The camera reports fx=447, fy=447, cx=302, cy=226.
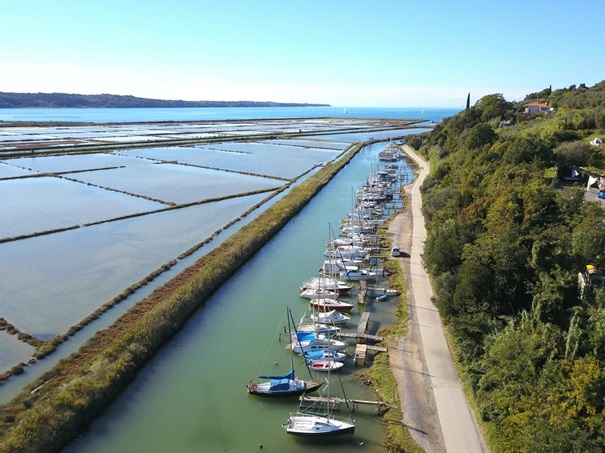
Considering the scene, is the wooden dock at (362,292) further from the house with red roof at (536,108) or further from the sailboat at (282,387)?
the house with red roof at (536,108)

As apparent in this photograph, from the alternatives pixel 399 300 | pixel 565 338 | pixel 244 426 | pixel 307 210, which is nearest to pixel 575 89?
pixel 307 210

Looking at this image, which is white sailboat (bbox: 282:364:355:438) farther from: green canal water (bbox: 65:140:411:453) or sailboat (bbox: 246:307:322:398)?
sailboat (bbox: 246:307:322:398)

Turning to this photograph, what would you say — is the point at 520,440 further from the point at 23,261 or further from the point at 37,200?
the point at 37,200

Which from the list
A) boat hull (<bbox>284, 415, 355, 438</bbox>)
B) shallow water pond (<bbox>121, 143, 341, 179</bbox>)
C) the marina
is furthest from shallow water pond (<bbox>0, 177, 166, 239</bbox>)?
boat hull (<bbox>284, 415, 355, 438</bbox>)

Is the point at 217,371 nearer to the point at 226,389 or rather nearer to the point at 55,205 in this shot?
the point at 226,389

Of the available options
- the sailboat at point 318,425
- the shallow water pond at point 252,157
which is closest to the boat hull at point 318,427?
the sailboat at point 318,425

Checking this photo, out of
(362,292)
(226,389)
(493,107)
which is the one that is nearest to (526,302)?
(362,292)
